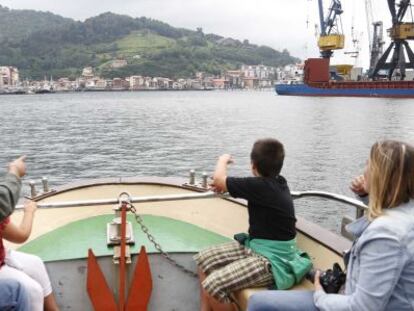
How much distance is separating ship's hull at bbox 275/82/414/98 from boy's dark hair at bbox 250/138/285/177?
6901 centimetres

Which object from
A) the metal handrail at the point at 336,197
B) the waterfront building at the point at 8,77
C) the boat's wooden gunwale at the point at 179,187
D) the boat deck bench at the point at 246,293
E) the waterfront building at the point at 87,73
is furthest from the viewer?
Result: the waterfront building at the point at 87,73

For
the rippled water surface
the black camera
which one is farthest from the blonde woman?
the rippled water surface

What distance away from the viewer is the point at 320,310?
7.23 ft

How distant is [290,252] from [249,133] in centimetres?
2924

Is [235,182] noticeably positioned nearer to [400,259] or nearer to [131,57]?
[400,259]

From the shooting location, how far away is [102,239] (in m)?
3.72

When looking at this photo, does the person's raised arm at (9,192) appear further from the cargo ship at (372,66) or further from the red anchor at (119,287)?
the cargo ship at (372,66)

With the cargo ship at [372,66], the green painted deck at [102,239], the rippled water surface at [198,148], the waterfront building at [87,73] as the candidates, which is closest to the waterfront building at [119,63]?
the waterfront building at [87,73]

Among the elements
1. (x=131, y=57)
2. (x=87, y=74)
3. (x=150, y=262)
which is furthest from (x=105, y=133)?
(x=131, y=57)

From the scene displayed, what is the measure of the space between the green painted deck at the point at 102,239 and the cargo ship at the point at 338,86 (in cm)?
6838

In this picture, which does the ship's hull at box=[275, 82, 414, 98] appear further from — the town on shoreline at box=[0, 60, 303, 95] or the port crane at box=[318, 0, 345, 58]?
the town on shoreline at box=[0, 60, 303, 95]

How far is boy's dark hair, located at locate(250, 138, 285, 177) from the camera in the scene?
2932 mm

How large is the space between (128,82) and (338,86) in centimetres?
10397

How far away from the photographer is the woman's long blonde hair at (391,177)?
198cm
